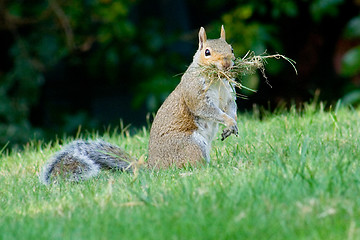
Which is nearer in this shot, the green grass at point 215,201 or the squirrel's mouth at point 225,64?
the green grass at point 215,201

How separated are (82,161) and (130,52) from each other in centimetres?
371

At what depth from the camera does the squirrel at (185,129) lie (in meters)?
3.70

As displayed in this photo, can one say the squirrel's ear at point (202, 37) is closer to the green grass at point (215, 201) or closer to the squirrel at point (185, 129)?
the squirrel at point (185, 129)

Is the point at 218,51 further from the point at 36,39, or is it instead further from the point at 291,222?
the point at 36,39

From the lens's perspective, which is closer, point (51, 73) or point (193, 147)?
point (193, 147)

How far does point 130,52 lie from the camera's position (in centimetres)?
738

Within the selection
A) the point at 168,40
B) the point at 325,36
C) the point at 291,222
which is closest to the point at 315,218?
the point at 291,222

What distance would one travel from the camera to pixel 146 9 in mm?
8320

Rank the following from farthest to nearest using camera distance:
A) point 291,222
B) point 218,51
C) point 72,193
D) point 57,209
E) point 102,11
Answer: point 102,11
point 218,51
point 72,193
point 57,209
point 291,222

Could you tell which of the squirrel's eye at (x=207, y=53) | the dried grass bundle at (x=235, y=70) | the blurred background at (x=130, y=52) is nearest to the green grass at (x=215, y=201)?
the dried grass bundle at (x=235, y=70)

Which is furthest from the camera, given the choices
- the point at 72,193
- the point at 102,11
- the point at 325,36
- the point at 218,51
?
the point at 325,36

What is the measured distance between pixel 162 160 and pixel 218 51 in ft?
2.36

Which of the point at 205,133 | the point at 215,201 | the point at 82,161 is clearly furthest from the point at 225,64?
the point at 215,201

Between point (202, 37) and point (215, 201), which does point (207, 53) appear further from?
point (215, 201)
